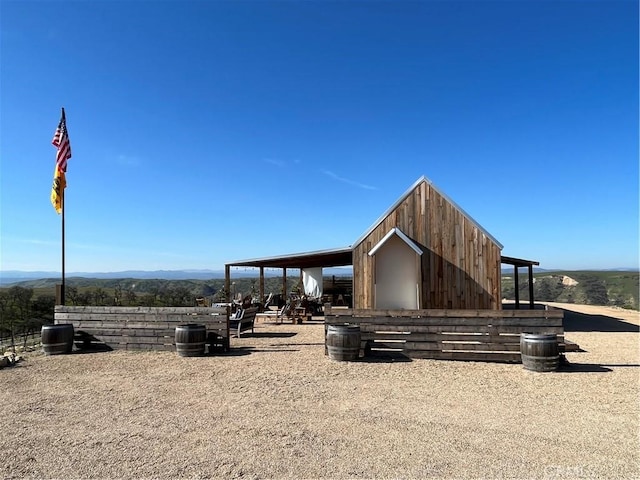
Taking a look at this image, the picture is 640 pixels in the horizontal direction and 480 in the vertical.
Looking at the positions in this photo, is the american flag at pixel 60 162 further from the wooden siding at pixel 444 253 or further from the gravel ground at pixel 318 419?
the wooden siding at pixel 444 253

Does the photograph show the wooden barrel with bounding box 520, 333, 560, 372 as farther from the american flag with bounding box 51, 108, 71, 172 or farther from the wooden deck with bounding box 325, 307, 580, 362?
the american flag with bounding box 51, 108, 71, 172

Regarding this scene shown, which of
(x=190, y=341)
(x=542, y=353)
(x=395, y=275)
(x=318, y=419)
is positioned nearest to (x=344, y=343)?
(x=318, y=419)

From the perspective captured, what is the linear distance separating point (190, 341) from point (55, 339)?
3.12 m

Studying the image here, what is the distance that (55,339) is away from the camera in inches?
352

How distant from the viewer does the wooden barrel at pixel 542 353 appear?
707cm

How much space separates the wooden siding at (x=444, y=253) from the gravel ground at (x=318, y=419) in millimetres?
3885

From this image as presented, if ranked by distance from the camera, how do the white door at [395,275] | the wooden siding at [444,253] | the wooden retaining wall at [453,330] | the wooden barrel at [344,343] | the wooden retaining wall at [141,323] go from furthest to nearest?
the white door at [395,275], the wooden siding at [444,253], the wooden retaining wall at [141,323], the wooden barrel at [344,343], the wooden retaining wall at [453,330]

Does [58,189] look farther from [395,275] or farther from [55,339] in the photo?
[395,275]

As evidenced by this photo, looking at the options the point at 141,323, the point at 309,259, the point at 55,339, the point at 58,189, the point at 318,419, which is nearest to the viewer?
the point at 318,419

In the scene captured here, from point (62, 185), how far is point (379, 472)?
11.1 metres

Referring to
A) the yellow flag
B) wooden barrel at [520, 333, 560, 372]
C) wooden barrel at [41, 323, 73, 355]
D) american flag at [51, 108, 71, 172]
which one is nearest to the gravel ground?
wooden barrel at [520, 333, 560, 372]

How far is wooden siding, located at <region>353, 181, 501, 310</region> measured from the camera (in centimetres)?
1187

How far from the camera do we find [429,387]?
6.18m

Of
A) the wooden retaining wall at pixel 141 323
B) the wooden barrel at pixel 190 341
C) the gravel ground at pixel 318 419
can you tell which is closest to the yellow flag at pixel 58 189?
the wooden retaining wall at pixel 141 323
